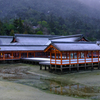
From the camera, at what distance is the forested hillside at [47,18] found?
82000 mm

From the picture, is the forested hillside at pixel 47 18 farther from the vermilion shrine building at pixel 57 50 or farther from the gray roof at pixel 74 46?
the gray roof at pixel 74 46

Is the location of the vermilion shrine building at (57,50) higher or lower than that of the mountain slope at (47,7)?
lower

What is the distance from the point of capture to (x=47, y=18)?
382ft

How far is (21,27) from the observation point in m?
73.9

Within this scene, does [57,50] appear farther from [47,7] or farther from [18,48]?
[47,7]

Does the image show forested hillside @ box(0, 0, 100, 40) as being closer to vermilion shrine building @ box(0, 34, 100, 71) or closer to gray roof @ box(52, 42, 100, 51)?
vermilion shrine building @ box(0, 34, 100, 71)

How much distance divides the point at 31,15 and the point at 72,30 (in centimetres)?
3604

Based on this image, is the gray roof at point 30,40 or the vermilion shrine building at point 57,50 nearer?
the vermilion shrine building at point 57,50

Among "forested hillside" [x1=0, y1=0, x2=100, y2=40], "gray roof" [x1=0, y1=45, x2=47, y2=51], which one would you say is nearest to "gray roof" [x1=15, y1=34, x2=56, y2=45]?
"gray roof" [x1=0, y1=45, x2=47, y2=51]

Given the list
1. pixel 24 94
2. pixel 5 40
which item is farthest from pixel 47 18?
pixel 24 94

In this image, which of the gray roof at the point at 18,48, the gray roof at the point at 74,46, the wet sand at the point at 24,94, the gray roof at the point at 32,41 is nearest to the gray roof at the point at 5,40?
the gray roof at the point at 32,41

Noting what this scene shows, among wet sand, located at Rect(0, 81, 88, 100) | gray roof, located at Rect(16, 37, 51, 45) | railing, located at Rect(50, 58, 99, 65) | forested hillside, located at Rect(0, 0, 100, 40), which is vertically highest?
forested hillside, located at Rect(0, 0, 100, 40)

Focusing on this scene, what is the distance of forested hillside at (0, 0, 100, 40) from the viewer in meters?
Answer: 82.0

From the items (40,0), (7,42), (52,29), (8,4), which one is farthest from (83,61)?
(40,0)
